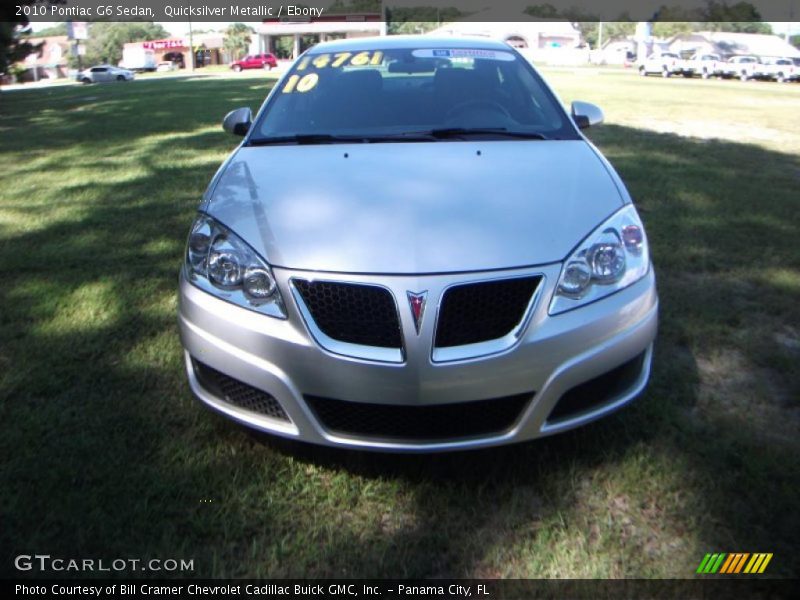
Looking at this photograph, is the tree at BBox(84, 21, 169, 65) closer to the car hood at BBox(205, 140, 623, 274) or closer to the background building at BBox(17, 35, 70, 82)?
the background building at BBox(17, 35, 70, 82)

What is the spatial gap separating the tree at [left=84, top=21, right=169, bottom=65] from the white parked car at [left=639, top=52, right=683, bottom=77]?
73676 millimetres

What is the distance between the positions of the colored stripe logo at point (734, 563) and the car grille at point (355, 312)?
1.12 m

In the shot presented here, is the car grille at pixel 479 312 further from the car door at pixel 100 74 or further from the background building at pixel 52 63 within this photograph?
the background building at pixel 52 63

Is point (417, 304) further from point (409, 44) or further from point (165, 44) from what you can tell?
point (165, 44)

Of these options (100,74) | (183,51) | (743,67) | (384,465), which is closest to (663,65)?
(743,67)

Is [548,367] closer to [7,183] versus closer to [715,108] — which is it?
[7,183]

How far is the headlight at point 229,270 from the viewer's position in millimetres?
Result: 2211

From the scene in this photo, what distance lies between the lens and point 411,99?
3.48m

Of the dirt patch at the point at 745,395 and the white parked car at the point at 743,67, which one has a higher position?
the dirt patch at the point at 745,395

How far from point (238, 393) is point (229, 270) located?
0.42m

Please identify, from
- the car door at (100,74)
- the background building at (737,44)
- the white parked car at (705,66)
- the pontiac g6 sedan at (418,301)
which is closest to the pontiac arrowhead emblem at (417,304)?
the pontiac g6 sedan at (418,301)

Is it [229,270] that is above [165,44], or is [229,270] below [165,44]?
above

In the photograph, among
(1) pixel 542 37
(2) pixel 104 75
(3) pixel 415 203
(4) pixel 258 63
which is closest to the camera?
(3) pixel 415 203

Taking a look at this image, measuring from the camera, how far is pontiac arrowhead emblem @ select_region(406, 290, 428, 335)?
6.73 feet
